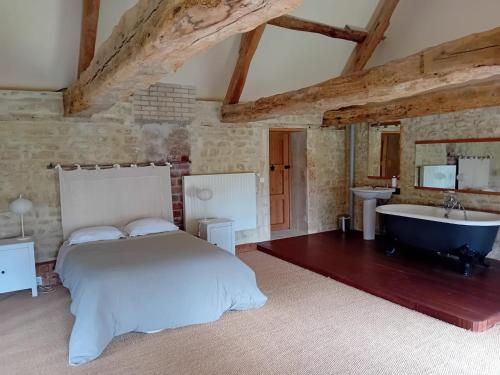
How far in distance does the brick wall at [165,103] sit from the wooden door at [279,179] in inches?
87.9

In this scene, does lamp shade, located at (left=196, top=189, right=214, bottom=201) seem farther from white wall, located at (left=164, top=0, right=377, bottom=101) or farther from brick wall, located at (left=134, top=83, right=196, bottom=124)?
white wall, located at (left=164, top=0, right=377, bottom=101)

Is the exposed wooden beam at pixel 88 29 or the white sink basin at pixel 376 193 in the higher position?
the exposed wooden beam at pixel 88 29

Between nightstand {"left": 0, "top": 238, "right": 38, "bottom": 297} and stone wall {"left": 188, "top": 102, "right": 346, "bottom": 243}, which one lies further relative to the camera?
stone wall {"left": 188, "top": 102, "right": 346, "bottom": 243}

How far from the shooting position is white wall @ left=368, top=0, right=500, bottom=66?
411cm

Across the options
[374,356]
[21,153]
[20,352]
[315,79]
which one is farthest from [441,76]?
[21,153]

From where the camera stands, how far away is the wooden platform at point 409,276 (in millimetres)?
3512

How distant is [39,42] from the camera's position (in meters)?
3.92

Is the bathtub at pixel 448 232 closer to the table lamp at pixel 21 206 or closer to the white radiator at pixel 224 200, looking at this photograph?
the white radiator at pixel 224 200

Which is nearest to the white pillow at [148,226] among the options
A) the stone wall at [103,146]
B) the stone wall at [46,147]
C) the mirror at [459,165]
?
the stone wall at [103,146]

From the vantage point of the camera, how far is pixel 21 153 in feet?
14.5

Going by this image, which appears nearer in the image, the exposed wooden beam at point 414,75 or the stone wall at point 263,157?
the exposed wooden beam at point 414,75

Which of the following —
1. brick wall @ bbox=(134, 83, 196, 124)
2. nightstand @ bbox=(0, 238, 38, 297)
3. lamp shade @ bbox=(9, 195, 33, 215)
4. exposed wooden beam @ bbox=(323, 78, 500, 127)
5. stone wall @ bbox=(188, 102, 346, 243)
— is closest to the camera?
nightstand @ bbox=(0, 238, 38, 297)

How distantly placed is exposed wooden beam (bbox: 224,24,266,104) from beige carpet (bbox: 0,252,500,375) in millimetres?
2877

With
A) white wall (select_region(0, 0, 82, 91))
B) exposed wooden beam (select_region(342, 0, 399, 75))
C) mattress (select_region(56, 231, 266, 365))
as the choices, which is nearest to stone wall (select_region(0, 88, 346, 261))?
white wall (select_region(0, 0, 82, 91))
